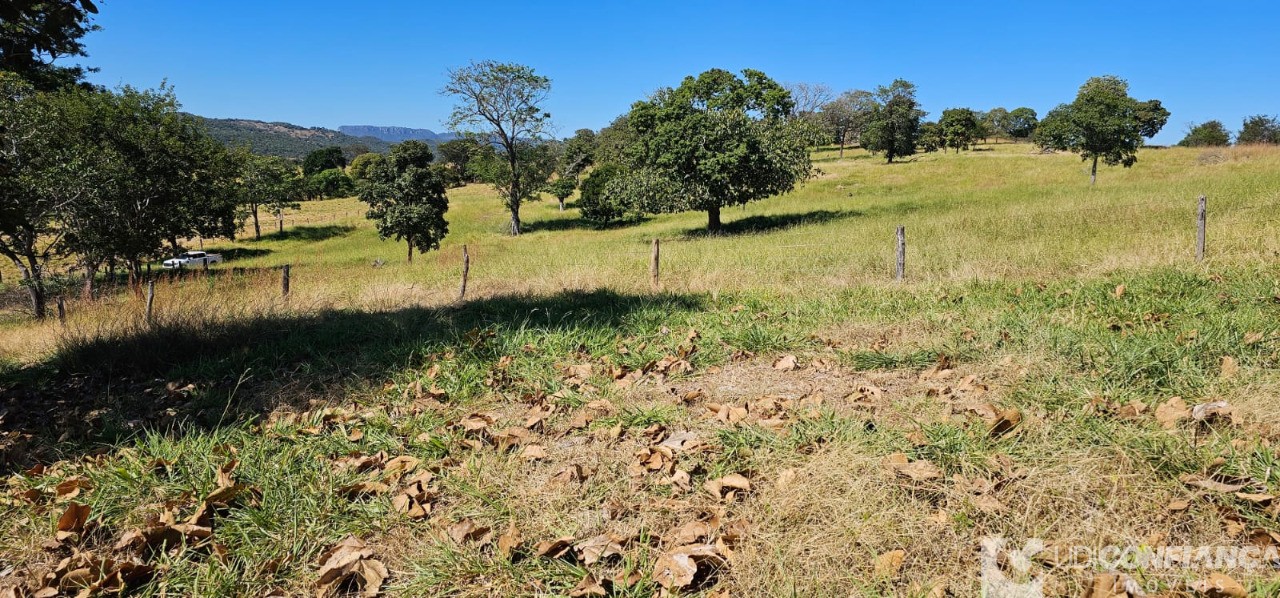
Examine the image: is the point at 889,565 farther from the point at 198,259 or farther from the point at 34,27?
the point at 198,259

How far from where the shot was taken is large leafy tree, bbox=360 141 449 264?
105 ft

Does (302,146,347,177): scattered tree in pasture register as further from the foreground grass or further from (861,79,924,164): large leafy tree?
the foreground grass

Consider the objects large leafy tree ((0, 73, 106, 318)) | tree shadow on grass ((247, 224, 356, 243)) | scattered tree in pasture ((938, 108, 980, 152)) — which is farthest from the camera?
scattered tree in pasture ((938, 108, 980, 152))

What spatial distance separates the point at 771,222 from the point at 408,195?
19.2 m

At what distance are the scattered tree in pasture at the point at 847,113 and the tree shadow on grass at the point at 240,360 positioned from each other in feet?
256

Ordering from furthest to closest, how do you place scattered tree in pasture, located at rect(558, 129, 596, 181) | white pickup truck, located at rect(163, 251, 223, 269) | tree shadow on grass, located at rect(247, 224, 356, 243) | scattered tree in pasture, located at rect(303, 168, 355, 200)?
scattered tree in pasture, located at rect(303, 168, 355, 200), scattered tree in pasture, located at rect(558, 129, 596, 181), tree shadow on grass, located at rect(247, 224, 356, 243), white pickup truck, located at rect(163, 251, 223, 269)

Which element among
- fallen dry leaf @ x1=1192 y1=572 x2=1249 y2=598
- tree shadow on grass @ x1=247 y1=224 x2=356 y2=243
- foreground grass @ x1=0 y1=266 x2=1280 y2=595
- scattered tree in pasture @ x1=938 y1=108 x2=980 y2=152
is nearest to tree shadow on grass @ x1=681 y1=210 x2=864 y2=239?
foreground grass @ x1=0 y1=266 x2=1280 y2=595

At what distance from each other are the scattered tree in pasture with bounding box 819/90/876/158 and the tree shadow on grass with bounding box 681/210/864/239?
2155 inches

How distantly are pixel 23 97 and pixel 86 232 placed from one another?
4.50 m

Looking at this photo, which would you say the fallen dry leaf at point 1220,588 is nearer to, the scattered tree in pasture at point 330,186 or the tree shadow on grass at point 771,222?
the tree shadow on grass at point 771,222

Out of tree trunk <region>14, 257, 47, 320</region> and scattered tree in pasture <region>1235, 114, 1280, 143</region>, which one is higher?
scattered tree in pasture <region>1235, 114, 1280, 143</region>

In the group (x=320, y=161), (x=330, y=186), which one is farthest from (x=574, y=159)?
(x=320, y=161)

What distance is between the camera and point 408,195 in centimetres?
3247

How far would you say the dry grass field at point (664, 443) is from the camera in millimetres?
2746
